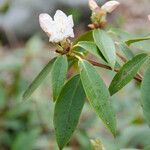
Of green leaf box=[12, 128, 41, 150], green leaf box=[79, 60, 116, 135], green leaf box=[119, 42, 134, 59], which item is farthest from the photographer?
green leaf box=[12, 128, 41, 150]

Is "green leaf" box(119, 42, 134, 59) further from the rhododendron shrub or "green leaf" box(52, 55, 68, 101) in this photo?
"green leaf" box(52, 55, 68, 101)

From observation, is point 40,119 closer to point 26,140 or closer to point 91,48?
point 26,140

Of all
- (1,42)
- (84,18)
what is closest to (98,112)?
(1,42)

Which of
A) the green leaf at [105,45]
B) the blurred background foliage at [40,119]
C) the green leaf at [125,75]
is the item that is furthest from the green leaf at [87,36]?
the blurred background foliage at [40,119]

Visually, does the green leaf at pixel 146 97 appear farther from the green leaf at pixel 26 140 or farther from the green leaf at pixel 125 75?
the green leaf at pixel 26 140

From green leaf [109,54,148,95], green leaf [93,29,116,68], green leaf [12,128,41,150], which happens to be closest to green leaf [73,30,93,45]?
green leaf [93,29,116,68]

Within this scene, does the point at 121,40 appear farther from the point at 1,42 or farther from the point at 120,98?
the point at 1,42
